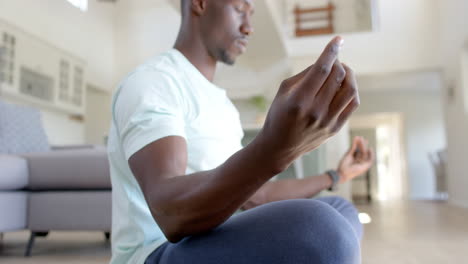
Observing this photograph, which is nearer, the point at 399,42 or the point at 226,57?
the point at 226,57

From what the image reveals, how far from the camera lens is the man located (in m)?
0.37

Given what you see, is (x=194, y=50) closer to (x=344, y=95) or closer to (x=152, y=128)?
(x=152, y=128)

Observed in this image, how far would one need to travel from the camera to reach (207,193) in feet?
1.39

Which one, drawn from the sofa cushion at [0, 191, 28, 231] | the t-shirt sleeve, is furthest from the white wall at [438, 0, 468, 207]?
the t-shirt sleeve

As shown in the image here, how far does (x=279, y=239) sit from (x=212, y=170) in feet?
0.34

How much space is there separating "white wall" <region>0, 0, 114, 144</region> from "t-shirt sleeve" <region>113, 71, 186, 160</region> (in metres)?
4.04

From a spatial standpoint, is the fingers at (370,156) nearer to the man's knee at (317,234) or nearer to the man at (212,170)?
the man at (212,170)

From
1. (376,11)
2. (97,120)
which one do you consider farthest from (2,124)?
(376,11)

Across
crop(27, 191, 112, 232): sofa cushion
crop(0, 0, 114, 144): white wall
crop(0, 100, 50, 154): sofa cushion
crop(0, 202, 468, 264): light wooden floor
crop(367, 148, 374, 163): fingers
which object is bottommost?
crop(0, 202, 468, 264): light wooden floor

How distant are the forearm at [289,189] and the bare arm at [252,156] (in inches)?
16.9

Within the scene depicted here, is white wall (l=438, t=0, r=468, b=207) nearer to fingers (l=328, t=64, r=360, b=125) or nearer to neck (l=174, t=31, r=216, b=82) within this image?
neck (l=174, t=31, r=216, b=82)

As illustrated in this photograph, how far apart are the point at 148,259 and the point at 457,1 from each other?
5.92 meters

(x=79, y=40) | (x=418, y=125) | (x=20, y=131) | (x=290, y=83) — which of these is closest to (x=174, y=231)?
(x=290, y=83)

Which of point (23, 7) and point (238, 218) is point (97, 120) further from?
point (238, 218)
